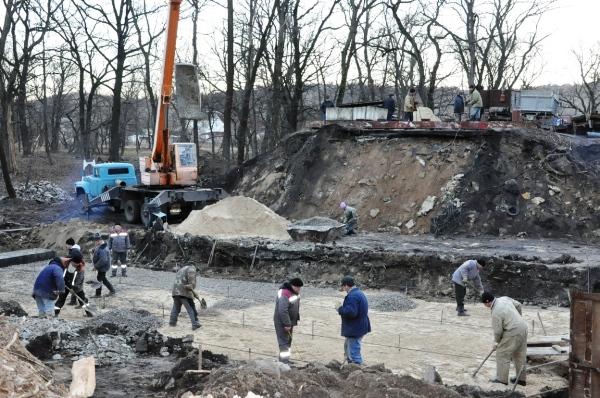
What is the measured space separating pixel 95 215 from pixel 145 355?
16427 millimetres

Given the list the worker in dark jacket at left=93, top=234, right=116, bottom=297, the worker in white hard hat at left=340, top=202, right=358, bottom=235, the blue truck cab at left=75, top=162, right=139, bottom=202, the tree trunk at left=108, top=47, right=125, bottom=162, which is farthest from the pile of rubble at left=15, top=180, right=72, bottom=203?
the worker in dark jacket at left=93, top=234, right=116, bottom=297

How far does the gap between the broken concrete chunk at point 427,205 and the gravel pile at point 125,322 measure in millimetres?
11098

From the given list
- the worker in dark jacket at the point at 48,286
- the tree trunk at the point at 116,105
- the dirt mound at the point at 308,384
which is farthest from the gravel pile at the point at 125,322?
the tree trunk at the point at 116,105

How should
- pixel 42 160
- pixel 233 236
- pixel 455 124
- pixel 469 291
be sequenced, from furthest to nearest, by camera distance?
pixel 42 160 → pixel 455 124 → pixel 233 236 → pixel 469 291

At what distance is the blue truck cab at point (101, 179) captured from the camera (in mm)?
25531

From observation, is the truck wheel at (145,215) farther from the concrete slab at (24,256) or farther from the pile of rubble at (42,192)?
the pile of rubble at (42,192)

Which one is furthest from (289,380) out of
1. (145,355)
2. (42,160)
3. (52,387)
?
(42,160)

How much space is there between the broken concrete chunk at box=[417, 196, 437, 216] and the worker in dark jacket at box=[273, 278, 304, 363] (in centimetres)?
1253

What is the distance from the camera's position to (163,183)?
23562mm

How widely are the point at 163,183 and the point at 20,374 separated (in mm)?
16817

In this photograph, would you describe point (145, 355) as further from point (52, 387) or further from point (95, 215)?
point (95, 215)

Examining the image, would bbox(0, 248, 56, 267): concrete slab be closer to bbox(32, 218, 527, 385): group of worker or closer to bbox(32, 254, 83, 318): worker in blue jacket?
bbox(32, 218, 527, 385): group of worker

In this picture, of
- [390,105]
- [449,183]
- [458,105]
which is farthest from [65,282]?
[390,105]

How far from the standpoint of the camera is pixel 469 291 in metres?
14.9
